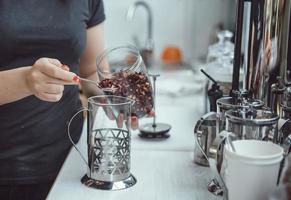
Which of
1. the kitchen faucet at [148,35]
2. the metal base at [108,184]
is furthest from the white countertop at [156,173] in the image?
the kitchen faucet at [148,35]

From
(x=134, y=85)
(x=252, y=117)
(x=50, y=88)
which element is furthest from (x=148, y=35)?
(x=252, y=117)

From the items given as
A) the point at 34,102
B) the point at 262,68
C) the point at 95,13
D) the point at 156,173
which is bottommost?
the point at 156,173

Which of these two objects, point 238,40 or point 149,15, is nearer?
point 238,40

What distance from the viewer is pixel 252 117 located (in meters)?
0.90

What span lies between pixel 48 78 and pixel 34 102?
31cm

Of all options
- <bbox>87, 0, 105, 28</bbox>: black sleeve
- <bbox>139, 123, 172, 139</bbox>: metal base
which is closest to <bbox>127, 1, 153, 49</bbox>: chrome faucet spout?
<bbox>87, 0, 105, 28</bbox>: black sleeve

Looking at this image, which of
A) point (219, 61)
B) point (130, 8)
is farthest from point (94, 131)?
point (130, 8)

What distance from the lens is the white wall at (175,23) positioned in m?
2.99

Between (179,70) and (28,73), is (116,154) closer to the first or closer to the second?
(28,73)

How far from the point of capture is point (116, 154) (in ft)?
3.52

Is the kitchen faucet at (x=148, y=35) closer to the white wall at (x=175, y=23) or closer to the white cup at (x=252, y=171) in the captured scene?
the white wall at (x=175, y=23)

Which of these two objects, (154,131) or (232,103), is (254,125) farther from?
(154,131)

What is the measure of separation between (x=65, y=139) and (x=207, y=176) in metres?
0.43

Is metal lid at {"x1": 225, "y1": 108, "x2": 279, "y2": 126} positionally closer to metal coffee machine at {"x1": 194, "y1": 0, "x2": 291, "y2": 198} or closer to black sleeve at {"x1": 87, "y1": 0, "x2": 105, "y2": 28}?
metal coffee machine at {"x1": 194, "y1": 0, "x2": 291, "y2": 198}
